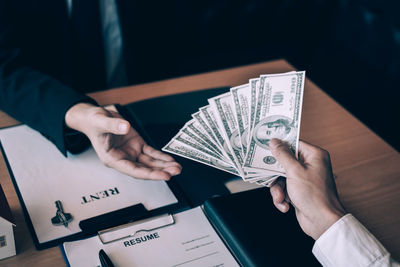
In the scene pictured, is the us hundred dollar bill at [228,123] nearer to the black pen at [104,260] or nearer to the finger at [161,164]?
the finger at [161,164]

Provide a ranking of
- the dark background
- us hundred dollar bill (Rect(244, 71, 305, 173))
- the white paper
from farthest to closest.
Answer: the dark background → us hundred dollar bill (Rect(244, 71, 305, 173)) → the white paper

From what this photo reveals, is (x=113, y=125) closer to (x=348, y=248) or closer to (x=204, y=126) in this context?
(x=204, y=126)

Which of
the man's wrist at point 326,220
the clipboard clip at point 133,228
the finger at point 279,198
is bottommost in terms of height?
the man's wrist at point 326,220

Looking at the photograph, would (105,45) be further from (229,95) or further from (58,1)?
(229,95)

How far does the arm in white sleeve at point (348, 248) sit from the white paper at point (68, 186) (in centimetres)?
32

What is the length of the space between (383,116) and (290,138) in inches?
76.4

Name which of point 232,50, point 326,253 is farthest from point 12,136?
point 232,50

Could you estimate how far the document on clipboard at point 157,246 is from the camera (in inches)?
28.2

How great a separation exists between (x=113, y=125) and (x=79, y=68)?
2.52ft

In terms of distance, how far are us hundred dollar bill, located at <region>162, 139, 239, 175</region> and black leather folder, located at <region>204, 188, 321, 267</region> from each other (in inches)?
2.7

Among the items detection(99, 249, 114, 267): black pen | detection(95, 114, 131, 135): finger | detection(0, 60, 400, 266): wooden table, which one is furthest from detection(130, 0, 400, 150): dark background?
detection(99, 249, 114, 267): black pen

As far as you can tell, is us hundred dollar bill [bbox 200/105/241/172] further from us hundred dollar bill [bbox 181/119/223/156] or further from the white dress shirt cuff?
the white dress shirt cuff

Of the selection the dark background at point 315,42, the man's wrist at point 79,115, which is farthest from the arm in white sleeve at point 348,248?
the dark background at point 315,42

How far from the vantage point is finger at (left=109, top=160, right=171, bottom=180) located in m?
0.85
